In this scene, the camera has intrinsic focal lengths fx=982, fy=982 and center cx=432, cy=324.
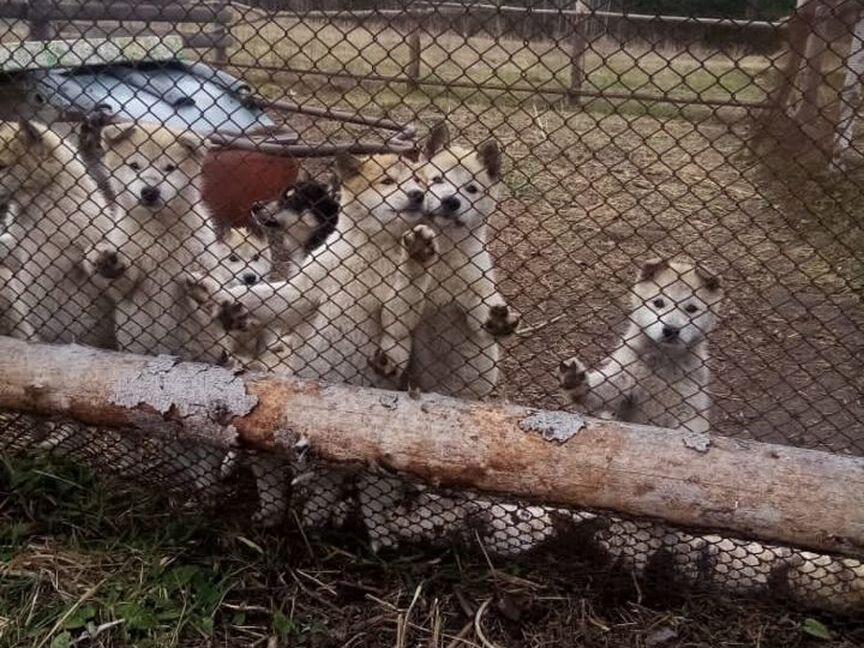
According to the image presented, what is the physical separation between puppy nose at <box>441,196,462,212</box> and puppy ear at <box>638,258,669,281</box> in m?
0.73

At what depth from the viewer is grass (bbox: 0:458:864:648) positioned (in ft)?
8.93

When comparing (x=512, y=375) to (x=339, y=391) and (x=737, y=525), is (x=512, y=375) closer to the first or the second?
(x=339, y=391)

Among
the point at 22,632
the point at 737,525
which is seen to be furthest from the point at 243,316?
the point at 737,525

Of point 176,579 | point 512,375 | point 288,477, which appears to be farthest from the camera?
point 512,375

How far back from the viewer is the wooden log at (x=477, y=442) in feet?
8.04

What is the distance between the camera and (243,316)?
316cm

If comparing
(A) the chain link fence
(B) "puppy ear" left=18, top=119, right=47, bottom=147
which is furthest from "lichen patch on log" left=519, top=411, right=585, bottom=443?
(B) "puppy ear" left=18, top=119, right=47, bottom=147

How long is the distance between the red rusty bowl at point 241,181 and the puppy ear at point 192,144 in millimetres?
1649

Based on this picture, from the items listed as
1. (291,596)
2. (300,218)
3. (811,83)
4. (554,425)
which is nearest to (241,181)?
(300,218)

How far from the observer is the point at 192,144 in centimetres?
375

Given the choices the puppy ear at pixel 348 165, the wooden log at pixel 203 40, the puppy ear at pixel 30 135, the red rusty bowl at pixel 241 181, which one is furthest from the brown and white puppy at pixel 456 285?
the wooden log at pixel 203 40

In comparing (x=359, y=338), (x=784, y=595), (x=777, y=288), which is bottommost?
(x=777, y=288)

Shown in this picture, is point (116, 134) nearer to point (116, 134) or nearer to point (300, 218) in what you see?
point (116, 134)

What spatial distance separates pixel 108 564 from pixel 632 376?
1831 millimetres
